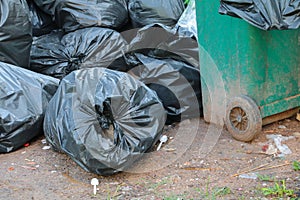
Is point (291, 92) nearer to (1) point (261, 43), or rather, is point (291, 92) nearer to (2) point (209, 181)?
(1) point (261, 43)

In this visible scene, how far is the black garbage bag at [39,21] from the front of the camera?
4402mm

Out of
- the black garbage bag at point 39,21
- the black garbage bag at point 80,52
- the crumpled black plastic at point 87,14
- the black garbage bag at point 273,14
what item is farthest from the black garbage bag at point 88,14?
the black garbage bag at point 273,14

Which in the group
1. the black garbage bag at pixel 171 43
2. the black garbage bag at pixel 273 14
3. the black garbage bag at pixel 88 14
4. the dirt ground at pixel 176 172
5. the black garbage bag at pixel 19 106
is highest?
the black garbage bag at pixel 273 14

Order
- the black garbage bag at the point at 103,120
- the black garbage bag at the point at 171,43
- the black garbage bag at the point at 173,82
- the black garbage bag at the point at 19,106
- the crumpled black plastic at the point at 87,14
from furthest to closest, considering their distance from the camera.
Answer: the crumpled black plastic at the point at 87,14, the black garbage bag at the point at 171,43, the black garbage bag at the point at 173,82, the black garbage bag at the point at 19,106, the black garbage bag at the point at 103,120

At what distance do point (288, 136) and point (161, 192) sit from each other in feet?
3.40

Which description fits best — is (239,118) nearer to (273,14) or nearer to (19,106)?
(273,14)

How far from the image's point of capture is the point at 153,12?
414cm

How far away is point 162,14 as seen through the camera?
4.16m

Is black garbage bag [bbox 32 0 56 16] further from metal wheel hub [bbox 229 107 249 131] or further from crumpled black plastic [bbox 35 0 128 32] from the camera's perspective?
metal wheel hub [bbox 229 107 249 131]

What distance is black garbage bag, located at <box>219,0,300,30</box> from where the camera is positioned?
2695 mm

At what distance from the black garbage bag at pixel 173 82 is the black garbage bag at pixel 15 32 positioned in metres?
0.83

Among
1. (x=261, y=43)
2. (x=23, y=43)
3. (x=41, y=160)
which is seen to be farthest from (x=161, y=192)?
(x=23, y=43)

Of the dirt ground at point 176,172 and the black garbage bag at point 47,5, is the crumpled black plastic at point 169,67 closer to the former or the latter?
the dirt ground at point 176,172

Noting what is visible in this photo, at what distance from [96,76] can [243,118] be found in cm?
95
